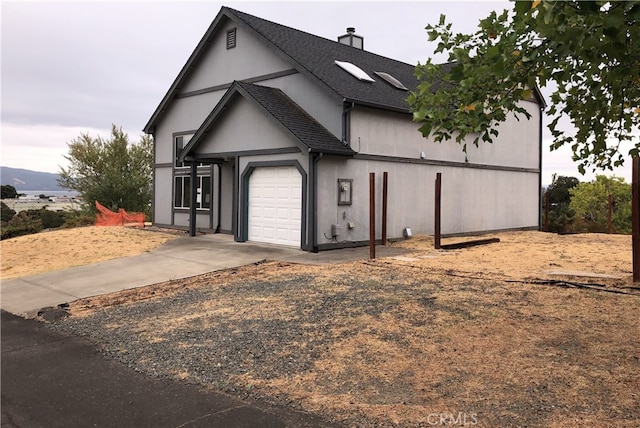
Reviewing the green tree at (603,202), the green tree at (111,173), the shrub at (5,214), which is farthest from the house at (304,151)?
the shrub at (5,214)

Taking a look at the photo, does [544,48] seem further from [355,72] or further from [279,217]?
[355,72]

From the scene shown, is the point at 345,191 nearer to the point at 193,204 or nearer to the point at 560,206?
the point at 193,204

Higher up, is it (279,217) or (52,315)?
(279,217)

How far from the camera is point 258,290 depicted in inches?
352

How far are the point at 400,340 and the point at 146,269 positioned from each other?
781 cm

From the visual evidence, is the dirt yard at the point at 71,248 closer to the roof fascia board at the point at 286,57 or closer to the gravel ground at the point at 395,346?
the gravel ground at the point at 395,346

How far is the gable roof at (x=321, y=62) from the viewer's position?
50.2 ft

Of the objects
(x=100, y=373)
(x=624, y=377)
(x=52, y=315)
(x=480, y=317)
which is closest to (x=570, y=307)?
(x=480, y=317)

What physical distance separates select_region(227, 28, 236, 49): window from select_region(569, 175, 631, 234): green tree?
20.1 meters

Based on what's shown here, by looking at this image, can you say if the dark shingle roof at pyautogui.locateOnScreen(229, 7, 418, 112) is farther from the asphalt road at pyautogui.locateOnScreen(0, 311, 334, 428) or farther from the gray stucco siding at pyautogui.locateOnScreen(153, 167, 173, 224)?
the asphalt road at pyautogui.locateOnScreen(0, 311, 334, 428)

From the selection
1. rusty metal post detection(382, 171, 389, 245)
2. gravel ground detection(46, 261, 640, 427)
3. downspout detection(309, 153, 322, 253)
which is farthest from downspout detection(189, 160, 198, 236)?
gravel ground detection(46, 261, 640, 427)

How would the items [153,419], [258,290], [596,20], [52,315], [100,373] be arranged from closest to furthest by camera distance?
→ [596,20] < [153,419] < [100,373] < [52,315] < [258,290]

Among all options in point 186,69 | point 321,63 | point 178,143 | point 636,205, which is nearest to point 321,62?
point 321,63

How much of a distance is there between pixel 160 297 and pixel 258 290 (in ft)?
5.97
